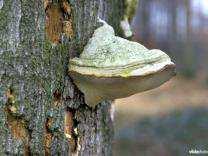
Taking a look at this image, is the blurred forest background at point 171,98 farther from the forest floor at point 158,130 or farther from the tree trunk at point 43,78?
the tree trunk at point 43,78

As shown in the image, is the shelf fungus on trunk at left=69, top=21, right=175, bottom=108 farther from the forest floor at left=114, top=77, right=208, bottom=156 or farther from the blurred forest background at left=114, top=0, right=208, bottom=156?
the forest floor at left=114, top=77, right=208, bottom=156

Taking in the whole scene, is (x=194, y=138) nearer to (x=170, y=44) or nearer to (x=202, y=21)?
(x=170, y=44)

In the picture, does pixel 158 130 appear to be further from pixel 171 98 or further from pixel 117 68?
pixel 117 68

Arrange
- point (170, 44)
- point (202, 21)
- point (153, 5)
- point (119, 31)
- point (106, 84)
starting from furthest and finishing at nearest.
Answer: point (202, 21), point (153, 5), point (170, 44), point (119, 31), point (106, 84)

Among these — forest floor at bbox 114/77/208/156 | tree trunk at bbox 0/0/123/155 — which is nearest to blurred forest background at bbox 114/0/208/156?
forest floor at bbox 114/77/208/156

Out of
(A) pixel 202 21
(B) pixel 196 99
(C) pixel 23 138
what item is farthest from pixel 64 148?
(A) pixel 202 21

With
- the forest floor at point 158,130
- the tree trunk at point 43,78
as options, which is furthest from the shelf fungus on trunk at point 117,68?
the forest floor at point 158,130

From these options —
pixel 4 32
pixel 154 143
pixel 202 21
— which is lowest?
pixel 202 21

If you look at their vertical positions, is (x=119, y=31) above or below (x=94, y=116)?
above

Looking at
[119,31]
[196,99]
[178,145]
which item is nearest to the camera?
[119,31]
